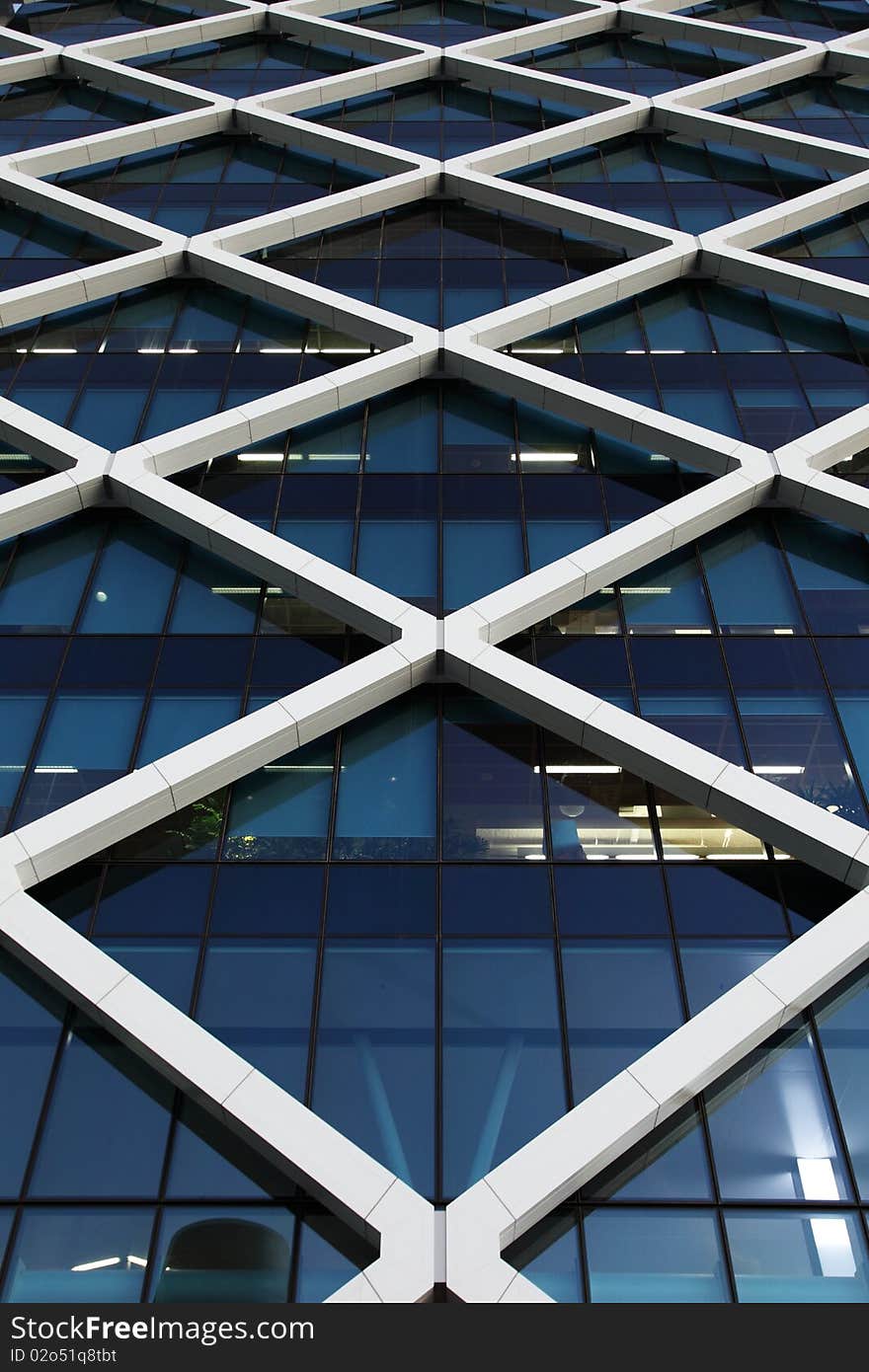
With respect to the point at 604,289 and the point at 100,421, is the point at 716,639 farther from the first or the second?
the point at 100,421

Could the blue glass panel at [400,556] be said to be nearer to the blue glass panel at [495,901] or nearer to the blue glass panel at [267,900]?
the blue glass panel at [495,901]

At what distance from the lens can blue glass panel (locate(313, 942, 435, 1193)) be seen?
13852mm

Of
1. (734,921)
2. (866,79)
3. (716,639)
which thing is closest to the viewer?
(734,921)

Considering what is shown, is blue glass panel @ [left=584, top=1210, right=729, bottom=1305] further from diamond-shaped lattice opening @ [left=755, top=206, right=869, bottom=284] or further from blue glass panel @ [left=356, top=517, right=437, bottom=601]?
diamond-shaped lattice opening @ [left=755, top=206, right=869, bottom=284]

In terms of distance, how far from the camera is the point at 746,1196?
13.6m

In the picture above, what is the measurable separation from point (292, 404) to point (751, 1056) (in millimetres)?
15521

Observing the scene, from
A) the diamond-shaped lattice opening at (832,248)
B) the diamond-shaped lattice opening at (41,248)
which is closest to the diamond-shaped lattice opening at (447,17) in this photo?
the diamond-shaped lattice opening at (832,248)

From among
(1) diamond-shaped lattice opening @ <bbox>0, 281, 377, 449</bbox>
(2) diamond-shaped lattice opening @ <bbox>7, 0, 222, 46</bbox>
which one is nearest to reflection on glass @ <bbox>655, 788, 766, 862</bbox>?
(1) diamond-shaped lattice opening @ <bbox>0, 281, 377, 449</bbox>

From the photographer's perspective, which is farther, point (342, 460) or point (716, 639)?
point (342, 460)

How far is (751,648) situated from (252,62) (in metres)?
27.6

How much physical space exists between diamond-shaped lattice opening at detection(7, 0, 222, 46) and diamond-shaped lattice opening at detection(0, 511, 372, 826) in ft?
78.4

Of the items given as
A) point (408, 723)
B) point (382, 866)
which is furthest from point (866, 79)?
point (382, 866)

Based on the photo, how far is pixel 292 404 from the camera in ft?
71.3

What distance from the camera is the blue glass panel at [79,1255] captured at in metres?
12.9
